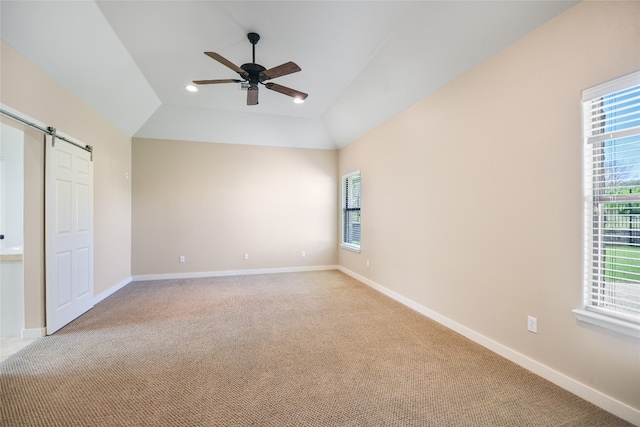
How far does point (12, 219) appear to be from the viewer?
375 cm

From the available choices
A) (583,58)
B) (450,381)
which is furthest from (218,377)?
(583,58)

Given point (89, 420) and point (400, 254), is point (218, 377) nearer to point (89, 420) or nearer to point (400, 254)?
point (89, 420)

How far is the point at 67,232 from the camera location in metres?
3.19

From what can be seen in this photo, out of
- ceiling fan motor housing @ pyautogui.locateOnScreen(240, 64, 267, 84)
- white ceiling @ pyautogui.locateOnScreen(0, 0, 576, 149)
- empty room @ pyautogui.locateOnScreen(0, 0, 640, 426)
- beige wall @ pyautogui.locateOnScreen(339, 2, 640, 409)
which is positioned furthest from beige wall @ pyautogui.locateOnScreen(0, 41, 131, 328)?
beige wall @ pyautogui.locateOnScreen(339, 2, 640, 409)

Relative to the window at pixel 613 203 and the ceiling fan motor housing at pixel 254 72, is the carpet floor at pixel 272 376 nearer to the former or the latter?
the window at pixel 613 203

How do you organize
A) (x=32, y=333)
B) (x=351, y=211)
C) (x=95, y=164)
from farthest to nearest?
A: (x=351, y=211)
(x=95, y=164)
(x=32, y=333)

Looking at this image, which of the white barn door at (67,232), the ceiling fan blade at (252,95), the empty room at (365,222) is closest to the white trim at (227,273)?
the empty room at (365,222)

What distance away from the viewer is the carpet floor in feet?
5.64

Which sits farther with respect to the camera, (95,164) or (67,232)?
(95,164)

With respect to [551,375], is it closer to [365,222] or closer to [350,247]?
[365,222]

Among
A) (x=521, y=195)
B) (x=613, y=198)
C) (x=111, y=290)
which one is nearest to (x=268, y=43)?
(x=521, y=195)

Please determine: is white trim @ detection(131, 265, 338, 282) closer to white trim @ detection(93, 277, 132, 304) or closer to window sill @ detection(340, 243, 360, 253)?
white trim @ detection(93, 277, 132, 304)

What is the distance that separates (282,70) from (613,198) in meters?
2.80

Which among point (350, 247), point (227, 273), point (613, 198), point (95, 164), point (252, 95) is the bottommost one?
point (227, 273)
